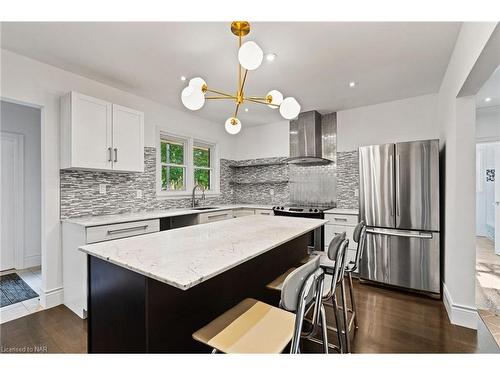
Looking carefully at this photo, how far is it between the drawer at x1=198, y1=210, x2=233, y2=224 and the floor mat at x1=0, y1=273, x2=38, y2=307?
2.05 metres

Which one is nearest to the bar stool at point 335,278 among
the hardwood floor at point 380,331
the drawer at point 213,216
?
the hardwood floor at point 380,331

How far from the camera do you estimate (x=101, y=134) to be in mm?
2732

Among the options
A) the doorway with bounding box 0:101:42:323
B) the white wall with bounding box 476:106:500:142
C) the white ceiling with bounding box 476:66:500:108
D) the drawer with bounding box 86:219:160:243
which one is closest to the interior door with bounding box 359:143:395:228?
the white ceiling with bounding box 476:66:500:108

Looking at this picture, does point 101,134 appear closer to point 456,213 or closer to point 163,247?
point 163,247

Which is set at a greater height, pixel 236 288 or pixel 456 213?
pixel 456 213

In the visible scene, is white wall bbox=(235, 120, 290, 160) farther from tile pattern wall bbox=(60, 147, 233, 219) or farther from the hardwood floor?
the hardwood floor

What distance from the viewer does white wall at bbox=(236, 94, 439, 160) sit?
3379 mm

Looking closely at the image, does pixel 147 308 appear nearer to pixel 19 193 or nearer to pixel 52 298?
pixel 52 298

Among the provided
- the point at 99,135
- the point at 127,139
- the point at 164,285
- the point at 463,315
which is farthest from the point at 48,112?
the point at 463,315
